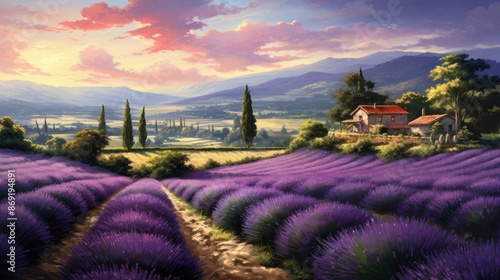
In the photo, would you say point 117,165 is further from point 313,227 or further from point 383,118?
point 313,227

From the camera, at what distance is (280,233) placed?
208 inches

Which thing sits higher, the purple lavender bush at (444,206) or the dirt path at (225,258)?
the purple lavender bush at (444,206)

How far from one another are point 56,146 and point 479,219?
37515 millimetres

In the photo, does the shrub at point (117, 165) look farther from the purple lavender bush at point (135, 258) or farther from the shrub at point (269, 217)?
the purple lavender bush at point (135, 258)

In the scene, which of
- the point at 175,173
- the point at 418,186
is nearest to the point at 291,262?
the point at 418,186

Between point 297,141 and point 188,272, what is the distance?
3373cm

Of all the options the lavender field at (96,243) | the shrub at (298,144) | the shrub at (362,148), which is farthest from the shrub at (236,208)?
the shrub at (298,144)

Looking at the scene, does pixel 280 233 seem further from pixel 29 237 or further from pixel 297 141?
pixel 297 141

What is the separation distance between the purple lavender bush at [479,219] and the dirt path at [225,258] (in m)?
3.23

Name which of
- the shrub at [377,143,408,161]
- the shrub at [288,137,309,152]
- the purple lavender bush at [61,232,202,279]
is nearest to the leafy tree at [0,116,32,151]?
the shrub at [288,137,309,152]

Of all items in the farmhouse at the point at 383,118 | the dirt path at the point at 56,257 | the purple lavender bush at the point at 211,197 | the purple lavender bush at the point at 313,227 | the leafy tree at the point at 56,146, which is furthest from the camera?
the farmhouse at the point at 383,118

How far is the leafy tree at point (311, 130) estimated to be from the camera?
3675cm

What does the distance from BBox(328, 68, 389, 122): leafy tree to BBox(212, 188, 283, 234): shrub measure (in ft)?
145

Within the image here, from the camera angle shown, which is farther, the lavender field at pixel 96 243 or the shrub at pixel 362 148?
the shrub at pixel 362 148
